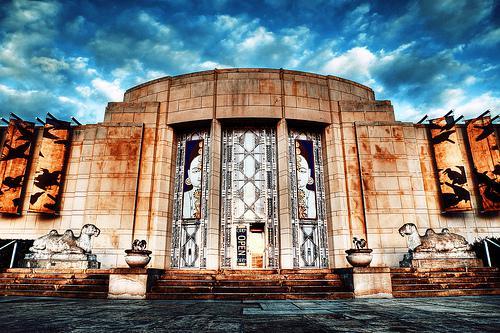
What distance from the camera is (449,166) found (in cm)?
1462

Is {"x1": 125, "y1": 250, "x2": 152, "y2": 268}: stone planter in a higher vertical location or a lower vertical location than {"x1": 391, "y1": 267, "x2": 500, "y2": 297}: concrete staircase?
higher

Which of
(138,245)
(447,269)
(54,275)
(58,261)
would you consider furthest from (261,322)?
(58,261)

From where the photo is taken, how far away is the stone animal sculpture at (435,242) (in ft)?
38.6

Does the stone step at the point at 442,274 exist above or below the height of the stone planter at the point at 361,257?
below

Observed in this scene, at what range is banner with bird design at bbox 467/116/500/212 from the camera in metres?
14.5

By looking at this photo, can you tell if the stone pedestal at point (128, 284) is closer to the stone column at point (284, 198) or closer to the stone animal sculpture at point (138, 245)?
the stone animal sculpture at point (138, 245)

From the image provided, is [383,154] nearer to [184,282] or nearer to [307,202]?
[307,202]

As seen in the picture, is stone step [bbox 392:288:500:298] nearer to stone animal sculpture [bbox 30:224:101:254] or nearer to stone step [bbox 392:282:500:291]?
stone step [bbox 392:282:500:291]

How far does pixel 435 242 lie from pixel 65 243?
14.1 meters

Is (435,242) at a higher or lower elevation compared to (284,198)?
lower

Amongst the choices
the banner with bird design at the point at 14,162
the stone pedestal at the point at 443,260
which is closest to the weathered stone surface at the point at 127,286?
the banner with bird design at the point at 14,162

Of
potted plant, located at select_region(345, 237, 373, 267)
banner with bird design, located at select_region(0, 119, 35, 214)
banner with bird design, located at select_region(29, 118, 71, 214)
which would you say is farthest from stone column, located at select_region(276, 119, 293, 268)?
banner with bird design, located at select_region(0, 119, 35, 214)

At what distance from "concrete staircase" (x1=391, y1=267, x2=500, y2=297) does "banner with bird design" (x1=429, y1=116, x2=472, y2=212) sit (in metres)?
4.15

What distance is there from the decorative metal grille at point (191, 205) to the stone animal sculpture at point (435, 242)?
28.0 feet
